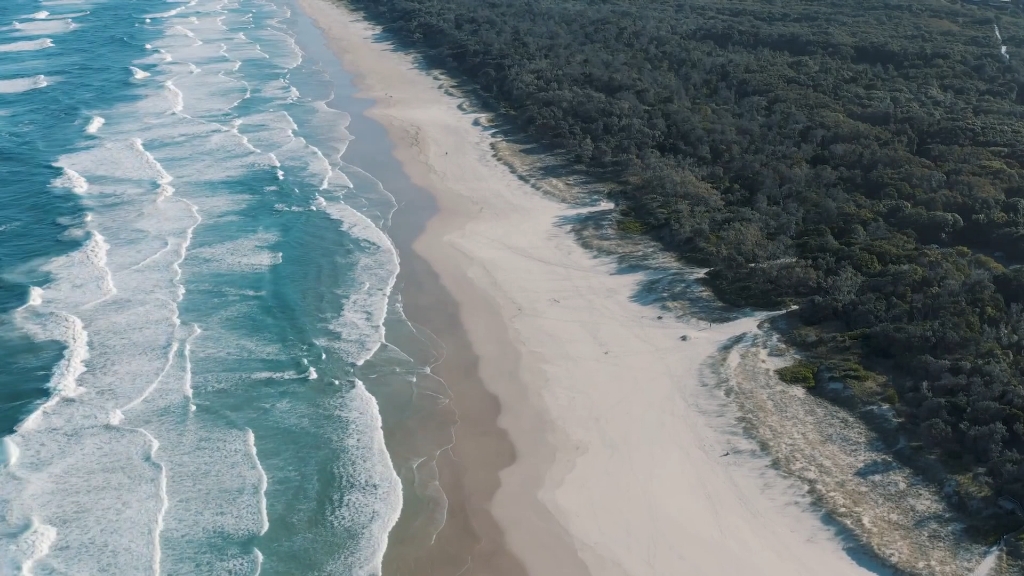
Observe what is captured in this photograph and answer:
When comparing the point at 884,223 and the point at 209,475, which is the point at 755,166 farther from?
the point at 209,475

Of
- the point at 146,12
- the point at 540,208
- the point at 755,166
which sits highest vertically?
the point at 755,166

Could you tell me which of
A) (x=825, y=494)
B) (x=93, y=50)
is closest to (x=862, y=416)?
(x=825, y=494)

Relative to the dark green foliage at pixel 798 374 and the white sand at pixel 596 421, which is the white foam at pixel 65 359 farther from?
the dark green foliage at pixel 798 374

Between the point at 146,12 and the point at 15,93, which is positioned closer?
the point at 15,93

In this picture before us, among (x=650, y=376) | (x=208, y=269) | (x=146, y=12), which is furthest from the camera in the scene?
(x=146, y=12)

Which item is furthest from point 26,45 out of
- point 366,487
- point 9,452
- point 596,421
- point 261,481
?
point 596,421

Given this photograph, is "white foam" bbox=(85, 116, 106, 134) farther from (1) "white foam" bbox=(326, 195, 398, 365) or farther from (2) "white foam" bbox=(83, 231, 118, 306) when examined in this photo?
(1) "white foam" bbox=(326, 195, 398, 365)

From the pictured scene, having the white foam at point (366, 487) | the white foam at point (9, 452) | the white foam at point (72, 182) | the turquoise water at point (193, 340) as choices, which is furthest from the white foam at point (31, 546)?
the white foam at point (72, 182)

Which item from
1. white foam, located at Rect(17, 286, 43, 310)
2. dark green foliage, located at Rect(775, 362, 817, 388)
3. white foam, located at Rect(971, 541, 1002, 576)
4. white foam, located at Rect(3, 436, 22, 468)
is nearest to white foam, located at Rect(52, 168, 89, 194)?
white foam, located at Rect(17, 286, 43, 310)
